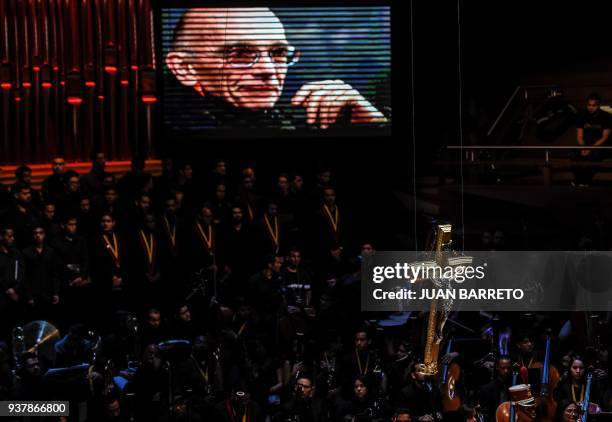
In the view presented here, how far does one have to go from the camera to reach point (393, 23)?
1641cm

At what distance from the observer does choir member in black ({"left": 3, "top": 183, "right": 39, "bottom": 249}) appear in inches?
500

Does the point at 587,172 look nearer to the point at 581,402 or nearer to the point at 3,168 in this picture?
the point at 581,402

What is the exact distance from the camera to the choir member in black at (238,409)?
35.8 ft

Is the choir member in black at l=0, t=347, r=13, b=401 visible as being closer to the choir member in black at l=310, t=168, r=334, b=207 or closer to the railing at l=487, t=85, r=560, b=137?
the choir member in black at l=310, t=168, r=334, b=207

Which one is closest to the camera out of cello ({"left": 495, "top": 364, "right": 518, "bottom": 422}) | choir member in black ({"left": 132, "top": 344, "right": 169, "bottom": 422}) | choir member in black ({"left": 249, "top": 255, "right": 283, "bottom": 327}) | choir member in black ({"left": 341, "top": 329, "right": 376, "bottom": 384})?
cello ({"left": 495, "top": 364, "right": 518, "bottom": 422})

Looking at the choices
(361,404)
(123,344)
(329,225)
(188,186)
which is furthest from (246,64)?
(361,404)

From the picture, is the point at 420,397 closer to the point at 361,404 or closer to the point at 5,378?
the point at 361,404

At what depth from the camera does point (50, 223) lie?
1283cm

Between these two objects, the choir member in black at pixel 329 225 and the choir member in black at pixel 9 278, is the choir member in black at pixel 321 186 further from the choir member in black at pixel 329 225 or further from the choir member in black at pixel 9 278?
the choir member in black at pixel 9 278

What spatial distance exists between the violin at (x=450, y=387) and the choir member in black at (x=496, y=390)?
237mm

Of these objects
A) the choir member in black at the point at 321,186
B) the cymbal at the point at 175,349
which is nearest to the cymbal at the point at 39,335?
the cymbal at the point at 175,349

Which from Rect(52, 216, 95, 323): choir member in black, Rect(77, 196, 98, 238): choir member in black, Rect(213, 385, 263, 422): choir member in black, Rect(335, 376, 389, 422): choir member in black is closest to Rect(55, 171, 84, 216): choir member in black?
Rect(77, 196, 98, 238): choir member in black

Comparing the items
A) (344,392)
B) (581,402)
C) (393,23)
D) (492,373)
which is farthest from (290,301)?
(393,23)

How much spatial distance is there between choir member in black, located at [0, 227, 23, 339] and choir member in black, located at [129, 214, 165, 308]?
3.76ft
